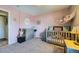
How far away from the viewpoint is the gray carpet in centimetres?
174

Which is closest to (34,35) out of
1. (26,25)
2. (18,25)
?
(26,25)

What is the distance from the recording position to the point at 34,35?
6.09 feet

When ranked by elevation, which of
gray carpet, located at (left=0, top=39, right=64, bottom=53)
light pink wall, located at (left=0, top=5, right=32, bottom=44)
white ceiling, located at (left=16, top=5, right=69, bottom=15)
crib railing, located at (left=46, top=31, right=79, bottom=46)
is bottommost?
gray carpet, located at (left=0, top=39, right=64, bottom=53)

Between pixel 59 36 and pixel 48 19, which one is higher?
pixel 48 19

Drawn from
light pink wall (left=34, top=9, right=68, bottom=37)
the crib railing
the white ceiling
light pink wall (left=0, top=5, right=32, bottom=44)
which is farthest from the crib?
light pink wall (left=0, top=5, right=32, bottom=44)

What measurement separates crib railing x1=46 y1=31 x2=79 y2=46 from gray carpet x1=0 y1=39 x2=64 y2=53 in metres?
0.09

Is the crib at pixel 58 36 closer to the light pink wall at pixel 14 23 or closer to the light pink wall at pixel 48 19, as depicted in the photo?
the light pink wall at pixel 48 19

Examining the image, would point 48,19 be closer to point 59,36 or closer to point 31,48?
point 59,36

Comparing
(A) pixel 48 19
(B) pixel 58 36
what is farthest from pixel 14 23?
→ (B) pixel 58 36

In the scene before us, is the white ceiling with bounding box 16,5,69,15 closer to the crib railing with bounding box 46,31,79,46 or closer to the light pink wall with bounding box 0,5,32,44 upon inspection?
the light pink wall with bounding box 0,5,32,44

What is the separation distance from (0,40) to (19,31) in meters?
0.39

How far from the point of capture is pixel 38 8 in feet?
5.83

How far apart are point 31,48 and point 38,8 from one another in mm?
764
